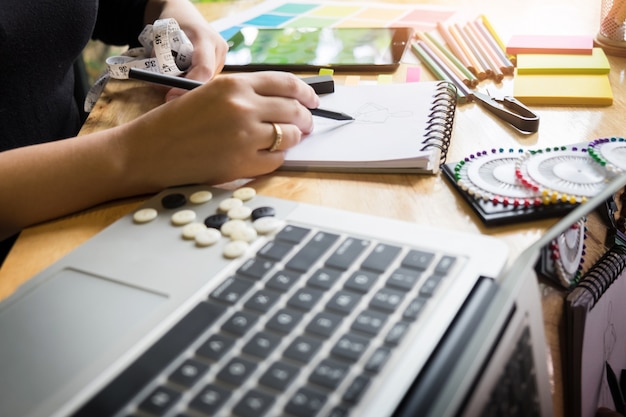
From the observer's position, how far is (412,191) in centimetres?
63

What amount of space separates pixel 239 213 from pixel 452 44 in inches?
20.9

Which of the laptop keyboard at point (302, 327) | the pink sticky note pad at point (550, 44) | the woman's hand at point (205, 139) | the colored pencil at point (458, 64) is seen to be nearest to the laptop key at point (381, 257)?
the laptop keyboard at point (302, 327)

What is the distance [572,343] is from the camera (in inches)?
19.6

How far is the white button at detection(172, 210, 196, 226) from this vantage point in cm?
57

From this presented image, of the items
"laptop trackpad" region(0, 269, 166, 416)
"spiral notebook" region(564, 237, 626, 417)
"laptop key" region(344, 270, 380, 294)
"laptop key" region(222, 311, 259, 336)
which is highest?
"laptop key" region(344, 270, 380, 294)

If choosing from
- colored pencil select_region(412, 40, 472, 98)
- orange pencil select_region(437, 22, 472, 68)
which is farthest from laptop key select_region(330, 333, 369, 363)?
orange pencil select_region(437, 22, 472, 68)

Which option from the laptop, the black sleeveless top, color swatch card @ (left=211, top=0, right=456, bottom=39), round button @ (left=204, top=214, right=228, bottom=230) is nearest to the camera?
the laptop

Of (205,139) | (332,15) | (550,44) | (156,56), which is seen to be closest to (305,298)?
(205,139)

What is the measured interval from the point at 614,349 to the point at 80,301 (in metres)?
0.48

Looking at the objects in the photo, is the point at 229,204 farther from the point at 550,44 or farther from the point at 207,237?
the point at 550,44

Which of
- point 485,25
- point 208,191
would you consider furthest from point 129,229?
point 485,25

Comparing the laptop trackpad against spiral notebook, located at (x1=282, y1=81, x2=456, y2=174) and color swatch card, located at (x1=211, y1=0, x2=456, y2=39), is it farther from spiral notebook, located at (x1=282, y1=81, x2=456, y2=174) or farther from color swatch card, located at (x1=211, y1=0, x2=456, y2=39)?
color swatch card, located at (x1=211, y1=0, x2=456, y2=39)

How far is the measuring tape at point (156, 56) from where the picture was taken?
2.82 ft

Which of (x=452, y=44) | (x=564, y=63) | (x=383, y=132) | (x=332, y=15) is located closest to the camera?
(x=383, y=132)
